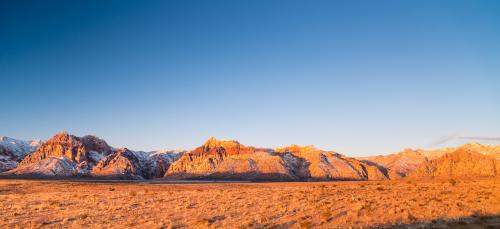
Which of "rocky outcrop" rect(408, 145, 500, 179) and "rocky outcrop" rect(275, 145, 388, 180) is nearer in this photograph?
"rocky outcrop" rect(408, 145, 500, 179)

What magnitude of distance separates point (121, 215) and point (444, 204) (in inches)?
975

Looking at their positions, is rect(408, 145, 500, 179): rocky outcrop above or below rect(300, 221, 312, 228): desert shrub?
above

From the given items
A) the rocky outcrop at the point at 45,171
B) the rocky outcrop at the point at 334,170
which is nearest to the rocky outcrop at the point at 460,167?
the rocky outcrop at the point at 334,170

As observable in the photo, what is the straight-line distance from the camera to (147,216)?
2739 cm

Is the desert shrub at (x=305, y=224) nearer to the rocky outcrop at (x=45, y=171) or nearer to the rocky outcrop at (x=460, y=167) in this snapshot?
the rocky outcrop at (x=460, y=167)

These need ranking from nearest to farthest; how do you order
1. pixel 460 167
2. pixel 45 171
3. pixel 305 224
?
1. pixel 305 224
2. pixel 460 167
3. pixel 45 171

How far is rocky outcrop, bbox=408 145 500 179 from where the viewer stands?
142250 millimetres

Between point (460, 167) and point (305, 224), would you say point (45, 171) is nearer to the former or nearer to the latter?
point (460, 167)

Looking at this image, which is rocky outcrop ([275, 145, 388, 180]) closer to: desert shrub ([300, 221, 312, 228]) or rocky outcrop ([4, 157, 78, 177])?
rocky outcrop ([4, 157, 78, 177])

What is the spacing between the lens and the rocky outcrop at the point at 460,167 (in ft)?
467

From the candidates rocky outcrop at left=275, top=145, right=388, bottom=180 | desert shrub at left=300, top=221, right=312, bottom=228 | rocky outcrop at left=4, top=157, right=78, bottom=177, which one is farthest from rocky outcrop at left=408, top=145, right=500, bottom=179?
rocky outcrop at left=4, top=157, right=78, bottom=177

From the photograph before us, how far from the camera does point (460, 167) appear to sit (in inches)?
5792

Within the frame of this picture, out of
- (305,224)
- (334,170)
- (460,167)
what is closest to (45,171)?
(334,170)

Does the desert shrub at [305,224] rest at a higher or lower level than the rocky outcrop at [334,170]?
lower
